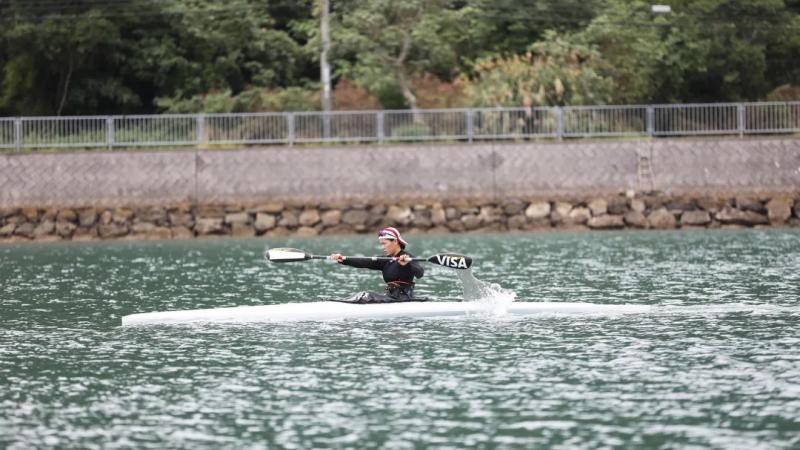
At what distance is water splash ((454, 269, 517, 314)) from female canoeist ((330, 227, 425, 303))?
0.88m

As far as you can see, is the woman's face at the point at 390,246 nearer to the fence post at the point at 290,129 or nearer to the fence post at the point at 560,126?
the fence post at the point at 560,126

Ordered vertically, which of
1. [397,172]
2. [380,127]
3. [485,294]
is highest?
[380,127]

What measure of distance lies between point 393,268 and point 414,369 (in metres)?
5.30

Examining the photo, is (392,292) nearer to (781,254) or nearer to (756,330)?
(756,330)

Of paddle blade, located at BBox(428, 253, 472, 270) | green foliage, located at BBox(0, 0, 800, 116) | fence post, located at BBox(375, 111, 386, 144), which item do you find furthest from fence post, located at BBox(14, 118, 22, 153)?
paddle blade, located at BBox(428, 253, 472, 270)

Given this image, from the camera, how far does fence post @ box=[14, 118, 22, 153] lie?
145 ft

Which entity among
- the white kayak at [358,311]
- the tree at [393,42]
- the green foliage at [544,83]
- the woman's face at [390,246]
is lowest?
the white kayak at [358,311]

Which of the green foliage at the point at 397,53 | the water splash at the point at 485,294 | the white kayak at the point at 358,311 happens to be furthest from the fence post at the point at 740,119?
the water splash at the point at 485,294

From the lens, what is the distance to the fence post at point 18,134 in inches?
1735

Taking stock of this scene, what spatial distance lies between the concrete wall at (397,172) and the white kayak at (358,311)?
20.0 metres

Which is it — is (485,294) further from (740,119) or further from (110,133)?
(110,133)

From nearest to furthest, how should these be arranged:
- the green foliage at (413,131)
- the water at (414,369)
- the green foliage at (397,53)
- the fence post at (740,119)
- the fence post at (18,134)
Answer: the water at (414,369) < the fence post at (740,119) < the fence post at (18,134) < the green foliage at (413,131) < the green foliage at (397,53)

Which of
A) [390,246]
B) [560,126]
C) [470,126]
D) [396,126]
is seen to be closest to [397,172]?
[396,126]

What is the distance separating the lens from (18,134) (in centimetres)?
4409
